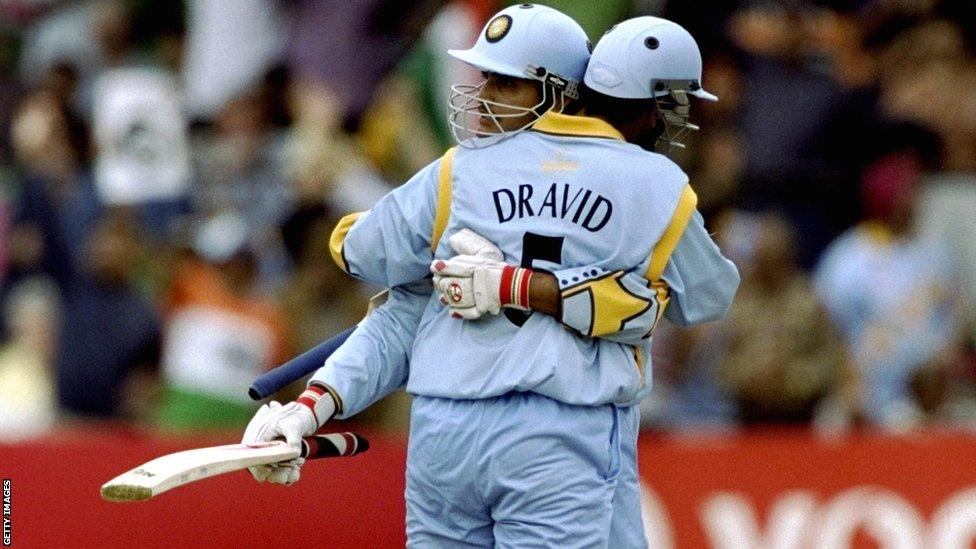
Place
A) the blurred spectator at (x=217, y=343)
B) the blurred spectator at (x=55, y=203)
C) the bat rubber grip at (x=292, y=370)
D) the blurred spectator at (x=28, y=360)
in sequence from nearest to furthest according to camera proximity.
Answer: the bat rubber grip at (x=292, y=370) < the blurred spectator at (x=217, y=343) < the blurred spectator at (x=28, y=360) < the blurred spectator at (x=55, y=203)

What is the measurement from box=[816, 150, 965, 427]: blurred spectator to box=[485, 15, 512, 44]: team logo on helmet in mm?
4388

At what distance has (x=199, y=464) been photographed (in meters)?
4.59

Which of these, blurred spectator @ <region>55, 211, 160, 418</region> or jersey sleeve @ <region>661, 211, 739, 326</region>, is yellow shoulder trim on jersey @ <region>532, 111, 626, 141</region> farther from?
blurred spectator @ <region>55, 211, 160, 418</region>

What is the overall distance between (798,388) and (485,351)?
4.13 meters

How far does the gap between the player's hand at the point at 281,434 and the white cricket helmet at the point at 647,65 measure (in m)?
1.16

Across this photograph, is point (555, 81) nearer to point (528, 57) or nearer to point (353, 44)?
point (528, 57)

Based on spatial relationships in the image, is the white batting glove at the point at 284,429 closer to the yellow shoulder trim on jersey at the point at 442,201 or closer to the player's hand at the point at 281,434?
the player's hand at the point at 281,434

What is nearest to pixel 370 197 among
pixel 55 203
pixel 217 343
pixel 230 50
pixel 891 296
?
pixel 217 343

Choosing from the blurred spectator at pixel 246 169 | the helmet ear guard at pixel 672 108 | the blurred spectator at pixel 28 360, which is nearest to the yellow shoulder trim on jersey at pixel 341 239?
the helmet ear guard at pixel 672 108

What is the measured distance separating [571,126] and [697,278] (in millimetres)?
538

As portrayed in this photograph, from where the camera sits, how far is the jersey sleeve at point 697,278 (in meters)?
4.98

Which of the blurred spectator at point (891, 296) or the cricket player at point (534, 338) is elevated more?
the cricket player at point (534, 338)

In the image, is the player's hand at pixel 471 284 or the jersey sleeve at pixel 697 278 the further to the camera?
the jersey sleeve at pixel 697 278

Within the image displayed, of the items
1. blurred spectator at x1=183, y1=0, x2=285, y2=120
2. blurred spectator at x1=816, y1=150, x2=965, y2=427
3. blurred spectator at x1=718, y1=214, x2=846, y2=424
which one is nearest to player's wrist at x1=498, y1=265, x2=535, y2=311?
blurred spectator at x1=718, y1=214, x2=846, y2=424
